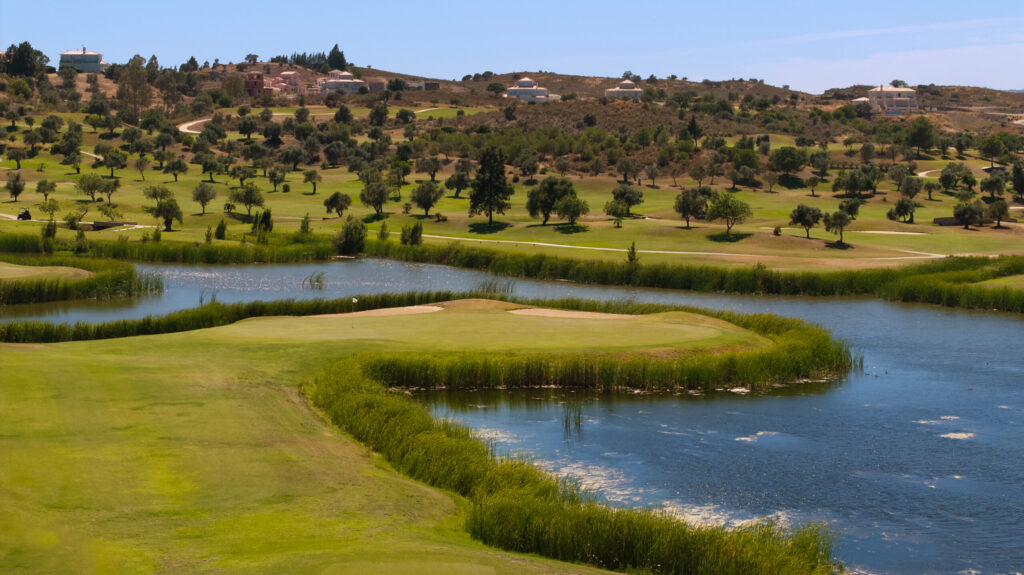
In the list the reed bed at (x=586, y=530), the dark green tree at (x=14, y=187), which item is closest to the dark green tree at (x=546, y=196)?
the dark green tree at (x=14, y=187)

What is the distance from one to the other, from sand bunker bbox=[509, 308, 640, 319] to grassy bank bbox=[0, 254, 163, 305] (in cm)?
2516

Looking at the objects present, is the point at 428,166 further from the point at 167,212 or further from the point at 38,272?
the point at 38,272

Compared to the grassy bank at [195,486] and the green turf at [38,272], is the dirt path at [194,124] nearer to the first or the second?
the green turf at [38,272]

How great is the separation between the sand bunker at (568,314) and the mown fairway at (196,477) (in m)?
13.1

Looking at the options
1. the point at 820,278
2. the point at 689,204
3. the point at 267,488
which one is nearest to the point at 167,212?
the point at 689,204

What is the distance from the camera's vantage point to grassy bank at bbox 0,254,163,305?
55688 mm

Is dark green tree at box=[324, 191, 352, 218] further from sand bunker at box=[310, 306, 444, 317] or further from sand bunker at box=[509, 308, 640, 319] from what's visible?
sand bunker at box=[509, 308, 640, 319]

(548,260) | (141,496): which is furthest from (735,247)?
(141,496)

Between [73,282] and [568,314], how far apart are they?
29.3 metres

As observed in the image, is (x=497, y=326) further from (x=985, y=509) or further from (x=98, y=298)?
(x=98, y=298)

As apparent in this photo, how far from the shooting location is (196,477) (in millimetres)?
21250

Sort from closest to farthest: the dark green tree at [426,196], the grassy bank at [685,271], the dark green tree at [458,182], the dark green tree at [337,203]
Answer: the grassy bank at [685,271], the dark green tree at [426,196], the dark green tree at [337,203], the dark green tree at [458,182]

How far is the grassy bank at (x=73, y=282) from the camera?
55.7 meters

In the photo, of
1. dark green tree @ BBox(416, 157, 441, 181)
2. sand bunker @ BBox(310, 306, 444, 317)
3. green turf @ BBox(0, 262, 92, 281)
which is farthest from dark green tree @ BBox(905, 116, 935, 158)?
green turf @ BBox(0, 262, 92, 281)
